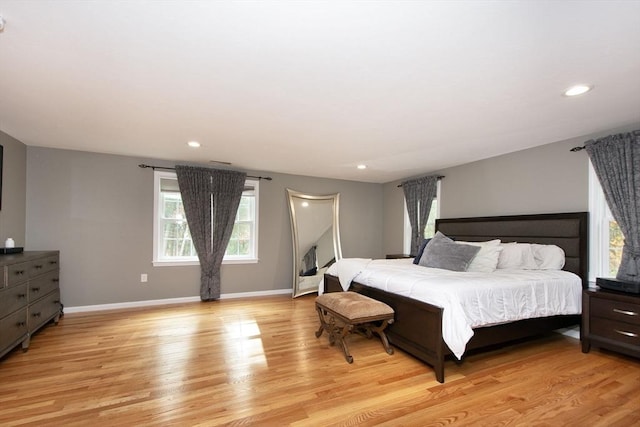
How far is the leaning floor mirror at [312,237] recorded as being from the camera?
17.5 ft

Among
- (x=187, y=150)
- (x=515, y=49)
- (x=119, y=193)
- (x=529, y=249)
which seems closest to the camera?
(x=515, y=49)

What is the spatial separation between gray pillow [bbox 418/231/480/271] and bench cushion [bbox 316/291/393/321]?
1103mm

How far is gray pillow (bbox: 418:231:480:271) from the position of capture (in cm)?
338

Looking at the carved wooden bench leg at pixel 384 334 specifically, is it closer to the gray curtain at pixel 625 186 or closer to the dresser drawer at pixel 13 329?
the gray curtain at pixel 625 186

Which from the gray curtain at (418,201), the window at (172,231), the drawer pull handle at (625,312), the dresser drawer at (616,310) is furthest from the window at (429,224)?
the window at (172,231)

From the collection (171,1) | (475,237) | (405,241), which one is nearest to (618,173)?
(475,237)

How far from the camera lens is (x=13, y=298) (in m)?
2.64

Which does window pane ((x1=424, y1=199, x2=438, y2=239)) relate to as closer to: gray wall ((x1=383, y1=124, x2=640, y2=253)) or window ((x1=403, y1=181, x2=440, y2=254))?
A: window ((x1=403, y1=181, x2=440, y2=254))

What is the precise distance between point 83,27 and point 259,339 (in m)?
2.89

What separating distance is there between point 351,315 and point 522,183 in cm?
290

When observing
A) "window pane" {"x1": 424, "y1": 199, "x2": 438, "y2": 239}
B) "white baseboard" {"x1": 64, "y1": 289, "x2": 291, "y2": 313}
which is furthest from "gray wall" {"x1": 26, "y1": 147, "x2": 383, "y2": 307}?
"window pane" {"x1": 424, "y1": 199, "x2": 438, "y2": 239}

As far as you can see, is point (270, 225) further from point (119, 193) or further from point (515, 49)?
point (515, 49)

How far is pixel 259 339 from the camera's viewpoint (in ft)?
10.3

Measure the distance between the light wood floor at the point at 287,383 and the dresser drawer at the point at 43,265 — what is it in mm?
703
